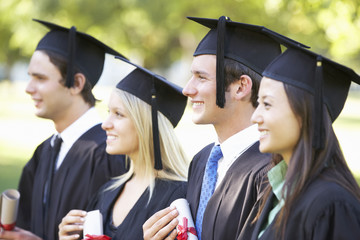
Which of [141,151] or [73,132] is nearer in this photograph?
[141,151]

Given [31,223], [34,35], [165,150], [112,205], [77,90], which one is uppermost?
[34,35]

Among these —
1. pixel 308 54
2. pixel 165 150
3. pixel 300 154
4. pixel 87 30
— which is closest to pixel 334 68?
pixel 308 54

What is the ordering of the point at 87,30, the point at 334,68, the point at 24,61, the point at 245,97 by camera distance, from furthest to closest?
the point at 24,61 < the point at 87,30 < the point at 245,97 < the point at 334,68

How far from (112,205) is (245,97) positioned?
1.23 metres

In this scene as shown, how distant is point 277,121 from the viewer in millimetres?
2242

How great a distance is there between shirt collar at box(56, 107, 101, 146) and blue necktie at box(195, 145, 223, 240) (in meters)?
1.73

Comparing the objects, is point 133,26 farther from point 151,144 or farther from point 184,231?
point 184,231

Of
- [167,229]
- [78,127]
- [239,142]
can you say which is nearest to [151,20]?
[78,127]

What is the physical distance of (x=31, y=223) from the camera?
173 inches

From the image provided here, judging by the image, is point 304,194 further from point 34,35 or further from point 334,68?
point 34,35

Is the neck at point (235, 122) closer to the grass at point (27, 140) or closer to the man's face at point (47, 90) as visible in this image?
the man's face at point (47, 90)

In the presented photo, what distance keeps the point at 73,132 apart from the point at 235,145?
1951mm

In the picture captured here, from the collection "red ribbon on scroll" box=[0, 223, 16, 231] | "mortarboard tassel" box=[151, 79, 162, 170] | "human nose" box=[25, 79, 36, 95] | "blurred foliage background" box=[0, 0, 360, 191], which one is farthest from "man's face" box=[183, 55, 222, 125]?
"blurred foliage background" box=[0, 0, 360, 191]

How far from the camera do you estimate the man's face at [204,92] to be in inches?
117
